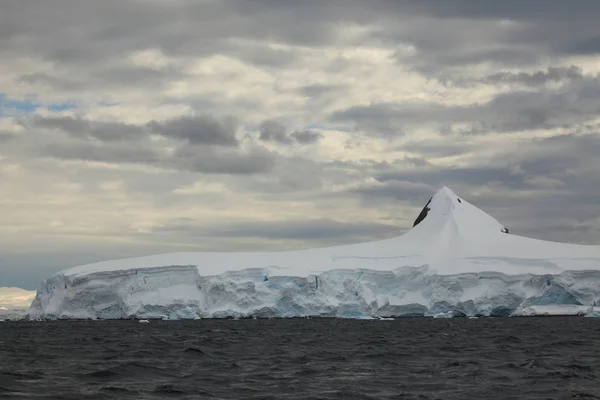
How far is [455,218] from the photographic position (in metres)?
70.5

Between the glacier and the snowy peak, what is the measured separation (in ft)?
21.1

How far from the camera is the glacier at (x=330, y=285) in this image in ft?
179

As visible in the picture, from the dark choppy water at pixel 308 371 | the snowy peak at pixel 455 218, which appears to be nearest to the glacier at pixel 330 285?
the snowy peak at pixel 455 218

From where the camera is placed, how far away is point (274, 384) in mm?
14758

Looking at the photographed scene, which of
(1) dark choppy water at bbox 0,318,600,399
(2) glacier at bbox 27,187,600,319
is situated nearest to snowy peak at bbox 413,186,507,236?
(2) glacier at bbox 27,187,600,319

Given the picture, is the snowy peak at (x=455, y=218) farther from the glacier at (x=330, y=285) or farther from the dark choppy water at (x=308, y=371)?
the dark choppy water at (x=308, y=371)

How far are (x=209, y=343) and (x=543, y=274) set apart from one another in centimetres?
3440

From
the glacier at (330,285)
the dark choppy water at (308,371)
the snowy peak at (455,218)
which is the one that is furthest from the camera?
the snowy peak at (455,218)

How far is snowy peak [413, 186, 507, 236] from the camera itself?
69.4 metres

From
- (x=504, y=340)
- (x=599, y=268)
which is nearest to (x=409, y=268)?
(x=599, y=268)

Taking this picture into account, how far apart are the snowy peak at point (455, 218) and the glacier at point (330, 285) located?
21.1 ft

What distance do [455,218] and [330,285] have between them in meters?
19.8

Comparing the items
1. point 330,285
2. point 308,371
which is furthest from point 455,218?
point 308,371

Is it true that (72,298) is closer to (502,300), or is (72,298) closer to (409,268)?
(409,268)
